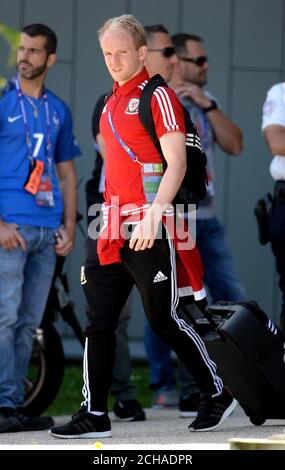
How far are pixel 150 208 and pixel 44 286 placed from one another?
1344 mm

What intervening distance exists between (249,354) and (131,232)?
71 centimetres

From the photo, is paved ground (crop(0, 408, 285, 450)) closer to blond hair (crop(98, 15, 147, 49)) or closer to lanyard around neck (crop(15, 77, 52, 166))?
lanyard around neck (crop(15, 77, 52, 166))

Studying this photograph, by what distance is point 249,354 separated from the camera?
18.7 ft

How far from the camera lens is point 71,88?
979cm

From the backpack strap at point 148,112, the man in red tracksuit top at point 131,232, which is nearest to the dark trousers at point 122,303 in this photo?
the man in red tracksuit top at point 131,232

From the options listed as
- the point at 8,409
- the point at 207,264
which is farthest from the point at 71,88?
the point at 8,409

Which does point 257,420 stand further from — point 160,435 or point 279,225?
point 279,225

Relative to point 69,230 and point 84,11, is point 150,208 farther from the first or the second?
point 84,11

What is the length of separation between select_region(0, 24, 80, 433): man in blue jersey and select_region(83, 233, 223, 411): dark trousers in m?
0.70

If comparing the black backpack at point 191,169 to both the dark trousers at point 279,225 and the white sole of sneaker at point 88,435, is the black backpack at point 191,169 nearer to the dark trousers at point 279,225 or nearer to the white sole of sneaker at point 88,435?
the white sole of sneaker at point 88,435

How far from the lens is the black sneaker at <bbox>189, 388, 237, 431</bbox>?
604 centimetres

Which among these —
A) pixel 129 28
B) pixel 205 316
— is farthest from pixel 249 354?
pixel 129 28

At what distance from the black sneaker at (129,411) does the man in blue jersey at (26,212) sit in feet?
1.86
